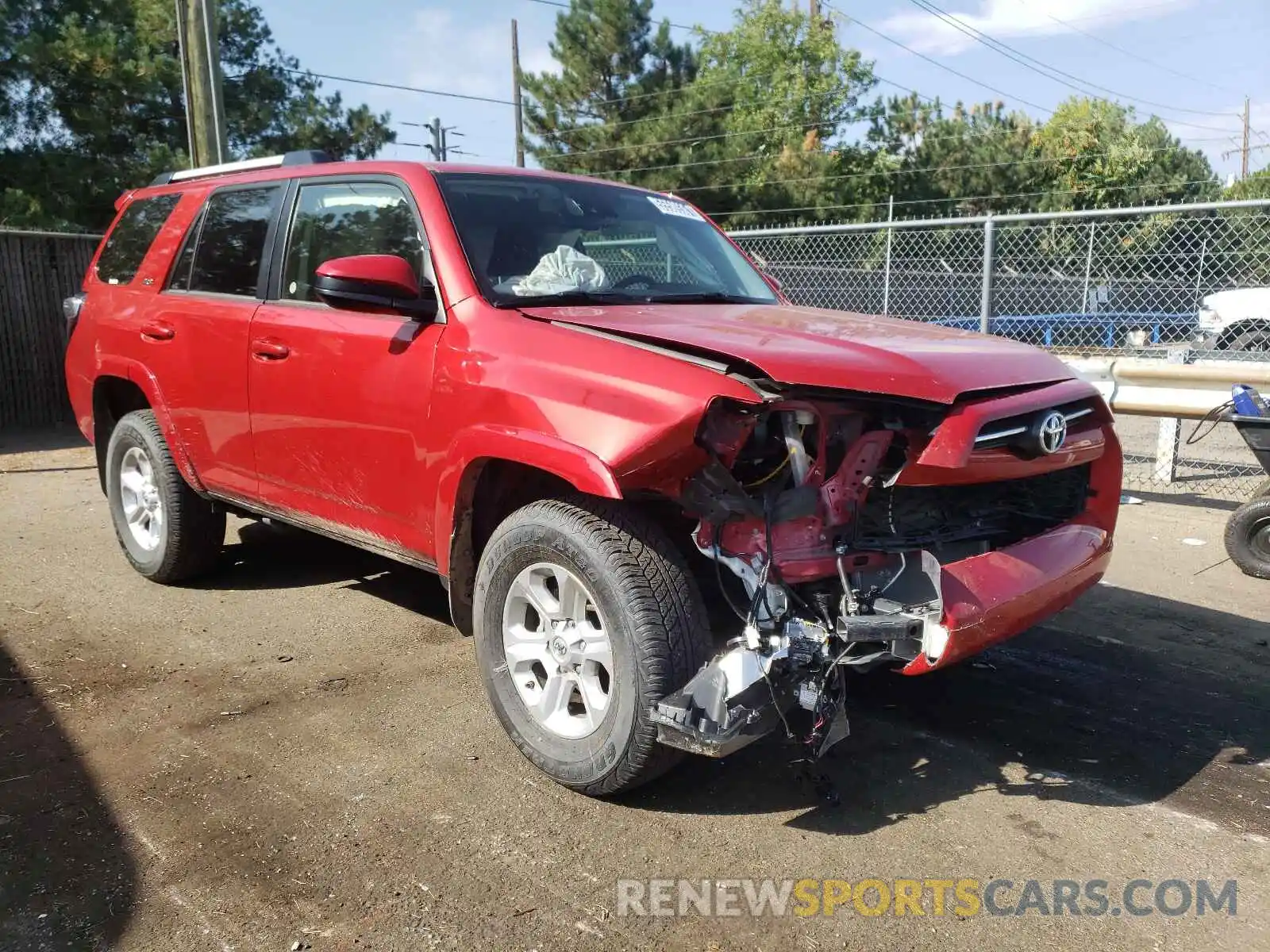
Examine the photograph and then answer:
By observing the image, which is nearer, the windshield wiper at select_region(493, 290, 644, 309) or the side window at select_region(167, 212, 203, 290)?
the windshield wiper at select_region(493, 290, 644, 309)

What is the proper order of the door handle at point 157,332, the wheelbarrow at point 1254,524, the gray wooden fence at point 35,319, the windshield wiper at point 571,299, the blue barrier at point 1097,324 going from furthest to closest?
the gray wooden fence at point 35,319 → the blue barrier at point 1097,324 → the wheelbarrow at point 1254,524 → the door handle at point 157,332 → the windshield wiper at point 571,299

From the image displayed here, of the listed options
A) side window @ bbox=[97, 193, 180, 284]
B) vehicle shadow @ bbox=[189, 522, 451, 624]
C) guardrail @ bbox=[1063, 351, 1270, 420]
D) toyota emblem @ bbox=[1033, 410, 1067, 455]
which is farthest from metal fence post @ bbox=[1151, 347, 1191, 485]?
side window @ bbox=[97, 193, 180, 284]

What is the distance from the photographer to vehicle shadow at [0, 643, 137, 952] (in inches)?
99.1

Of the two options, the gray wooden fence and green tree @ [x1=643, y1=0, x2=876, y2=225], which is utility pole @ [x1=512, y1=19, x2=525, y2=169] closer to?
green tree @ [x1=643, y1=0, x2=876, y2=225]

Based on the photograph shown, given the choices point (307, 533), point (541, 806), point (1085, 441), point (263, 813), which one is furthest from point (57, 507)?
point (1085, 441)

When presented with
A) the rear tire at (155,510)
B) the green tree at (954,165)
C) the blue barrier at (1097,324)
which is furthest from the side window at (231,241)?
the green tree at (954,165)

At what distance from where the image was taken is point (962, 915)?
260 centimetres

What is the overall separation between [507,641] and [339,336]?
1423mm

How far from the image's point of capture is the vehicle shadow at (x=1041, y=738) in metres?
3.18

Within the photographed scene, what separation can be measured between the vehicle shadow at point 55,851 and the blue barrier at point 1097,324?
27.3 ft

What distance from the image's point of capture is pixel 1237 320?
9.77m

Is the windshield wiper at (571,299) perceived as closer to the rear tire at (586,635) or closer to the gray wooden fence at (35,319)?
the rear tire at (586,635)

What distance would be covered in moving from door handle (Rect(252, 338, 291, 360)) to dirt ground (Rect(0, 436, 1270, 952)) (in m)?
1.28

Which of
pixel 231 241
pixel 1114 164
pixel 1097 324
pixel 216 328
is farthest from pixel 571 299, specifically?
pixel 1114 164
